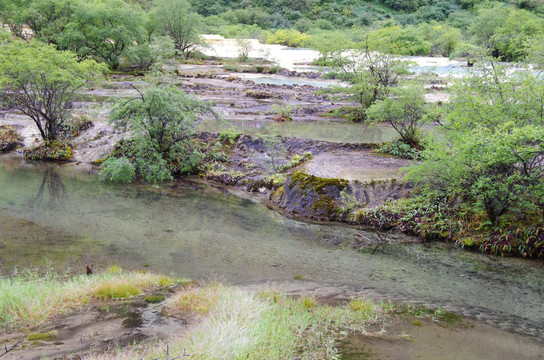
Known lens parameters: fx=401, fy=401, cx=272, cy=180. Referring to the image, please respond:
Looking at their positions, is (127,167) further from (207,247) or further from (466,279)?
(466,279)

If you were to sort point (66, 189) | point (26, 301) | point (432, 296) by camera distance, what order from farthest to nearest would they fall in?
point (66, 189) → point (432, 296) → point (26, 301)

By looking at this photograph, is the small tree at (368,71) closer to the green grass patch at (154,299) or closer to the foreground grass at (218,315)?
the foreground grass at (218,315)

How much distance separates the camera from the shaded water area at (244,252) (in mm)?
7840

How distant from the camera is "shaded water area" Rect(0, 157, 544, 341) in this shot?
7.84 m

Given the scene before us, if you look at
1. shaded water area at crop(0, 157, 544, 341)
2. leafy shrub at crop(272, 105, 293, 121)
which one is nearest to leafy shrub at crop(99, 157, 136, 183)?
shaded water area at crop(0, 157, 544, 341)

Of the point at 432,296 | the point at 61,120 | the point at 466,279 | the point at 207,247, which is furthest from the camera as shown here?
the point at 61,120

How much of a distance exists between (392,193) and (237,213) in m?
4.95

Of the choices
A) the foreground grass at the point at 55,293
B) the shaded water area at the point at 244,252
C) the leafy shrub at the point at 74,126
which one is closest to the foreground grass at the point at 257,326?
the foreground grass at the point at 55,293

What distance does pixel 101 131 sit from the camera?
20.9 meters

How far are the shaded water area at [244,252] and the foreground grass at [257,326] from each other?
1.52m

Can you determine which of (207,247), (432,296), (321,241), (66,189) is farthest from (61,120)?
(432,296)

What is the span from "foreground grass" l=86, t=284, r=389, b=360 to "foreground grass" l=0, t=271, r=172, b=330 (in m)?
1.02

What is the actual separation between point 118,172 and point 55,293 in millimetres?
9481

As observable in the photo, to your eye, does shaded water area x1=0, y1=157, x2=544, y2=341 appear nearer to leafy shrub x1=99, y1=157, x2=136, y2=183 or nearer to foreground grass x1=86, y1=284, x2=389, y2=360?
leafy shrub x1=99, y1=157, x2=136, y2=183
